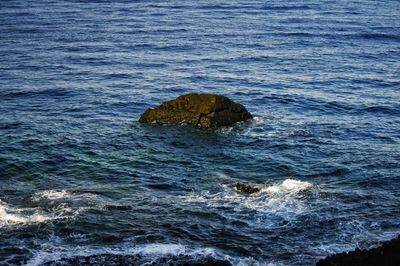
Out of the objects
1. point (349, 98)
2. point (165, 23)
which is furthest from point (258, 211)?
point (165, 23)

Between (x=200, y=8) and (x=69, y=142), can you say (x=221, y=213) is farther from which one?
(x=200, y=8)

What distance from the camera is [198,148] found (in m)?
38.1

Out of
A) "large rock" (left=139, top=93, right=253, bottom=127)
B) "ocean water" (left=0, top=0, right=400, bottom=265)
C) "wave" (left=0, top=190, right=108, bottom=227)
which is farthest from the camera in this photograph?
"large rock" (left=139, top=93, right=253, bottom=127)

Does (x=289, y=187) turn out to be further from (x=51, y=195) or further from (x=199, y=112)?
(x=51, y=195)

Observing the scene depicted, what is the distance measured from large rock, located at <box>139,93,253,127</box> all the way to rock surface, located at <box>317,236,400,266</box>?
66.7ft

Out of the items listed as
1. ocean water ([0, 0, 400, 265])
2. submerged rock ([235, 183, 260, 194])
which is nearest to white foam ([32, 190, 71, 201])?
ocean water ([0, 0, 400, 265])

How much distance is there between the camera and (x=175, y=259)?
24297 mm

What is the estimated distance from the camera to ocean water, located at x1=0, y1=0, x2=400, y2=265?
1054 inches

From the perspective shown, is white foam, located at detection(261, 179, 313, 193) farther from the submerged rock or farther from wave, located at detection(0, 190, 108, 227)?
wave, located at detection(0, 190, 108, 227)

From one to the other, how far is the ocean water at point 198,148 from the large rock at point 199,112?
1.08m

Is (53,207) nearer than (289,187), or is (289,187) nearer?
(53,207)

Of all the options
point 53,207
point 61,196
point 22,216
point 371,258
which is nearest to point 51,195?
point 61,196

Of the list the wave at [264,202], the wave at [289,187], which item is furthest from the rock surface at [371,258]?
the wave at [289,187]

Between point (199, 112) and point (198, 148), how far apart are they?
14.6 feet
